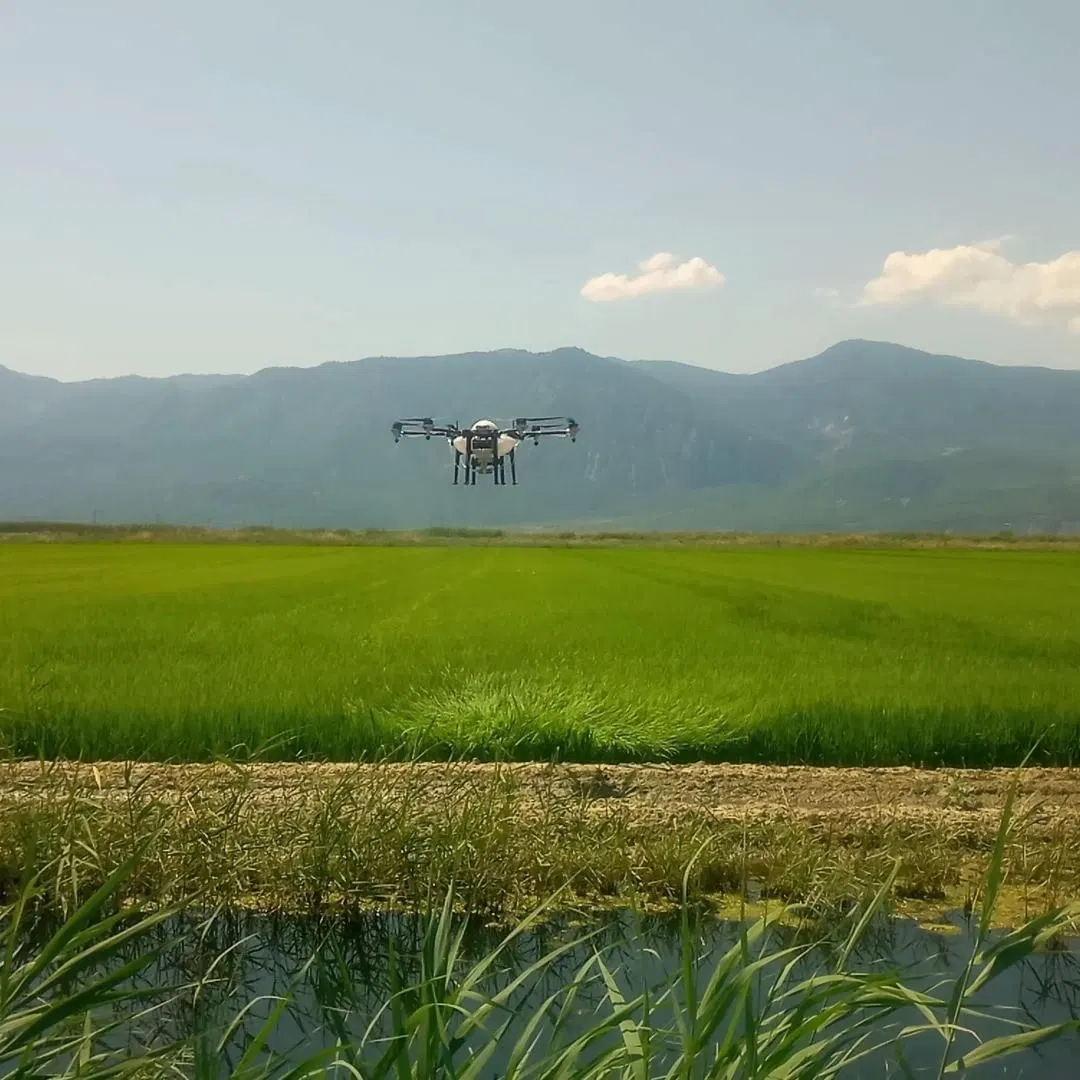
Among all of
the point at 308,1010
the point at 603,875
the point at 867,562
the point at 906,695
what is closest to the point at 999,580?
the point at 867,562

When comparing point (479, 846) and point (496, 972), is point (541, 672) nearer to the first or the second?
point (479, 846)

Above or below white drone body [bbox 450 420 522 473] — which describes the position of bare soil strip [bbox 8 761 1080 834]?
below

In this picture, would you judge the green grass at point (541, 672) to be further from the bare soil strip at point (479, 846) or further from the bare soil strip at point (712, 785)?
the bare soil strip at point (479, 846)

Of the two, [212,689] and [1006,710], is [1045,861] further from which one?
[212,689]

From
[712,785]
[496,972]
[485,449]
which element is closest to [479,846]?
[496,972]

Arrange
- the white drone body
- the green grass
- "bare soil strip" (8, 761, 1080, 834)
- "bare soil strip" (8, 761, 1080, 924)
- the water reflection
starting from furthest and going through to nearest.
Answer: the white drone body < the green grass < "bare soil strip" (8, 761, 1080, 834) < "bare soil strip" (8, 761, 1080, 924) < the water reflection

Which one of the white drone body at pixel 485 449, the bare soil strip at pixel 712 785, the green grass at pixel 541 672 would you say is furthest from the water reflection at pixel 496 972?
the white drone body at pixel 485 449

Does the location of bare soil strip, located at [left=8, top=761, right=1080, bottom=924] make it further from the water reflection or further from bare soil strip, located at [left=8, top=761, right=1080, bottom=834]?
the water reflection

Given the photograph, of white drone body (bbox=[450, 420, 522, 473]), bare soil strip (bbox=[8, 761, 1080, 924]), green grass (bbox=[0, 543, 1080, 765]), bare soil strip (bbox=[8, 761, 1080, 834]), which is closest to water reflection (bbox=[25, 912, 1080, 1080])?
bare soil strip (bbox=[8, 761, 1080, 924])
